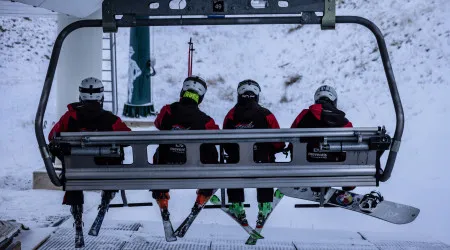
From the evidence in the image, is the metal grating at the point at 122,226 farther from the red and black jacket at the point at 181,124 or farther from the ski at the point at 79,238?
the red and black jacket at the point at 181,124

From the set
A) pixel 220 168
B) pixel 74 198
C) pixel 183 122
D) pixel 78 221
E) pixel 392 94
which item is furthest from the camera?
pixel 78 221

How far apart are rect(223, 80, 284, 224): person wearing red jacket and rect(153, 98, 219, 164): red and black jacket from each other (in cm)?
24

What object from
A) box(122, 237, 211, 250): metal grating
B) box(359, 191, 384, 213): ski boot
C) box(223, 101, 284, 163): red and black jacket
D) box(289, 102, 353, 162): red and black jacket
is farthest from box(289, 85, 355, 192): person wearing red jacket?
box(122, 237, 211, 250): metal grating

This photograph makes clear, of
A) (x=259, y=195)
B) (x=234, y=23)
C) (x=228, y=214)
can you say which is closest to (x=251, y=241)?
(x=228, y=214)

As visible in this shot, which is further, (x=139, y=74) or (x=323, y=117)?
(x=139, y=74)

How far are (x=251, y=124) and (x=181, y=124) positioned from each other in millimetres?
667

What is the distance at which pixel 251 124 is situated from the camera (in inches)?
190

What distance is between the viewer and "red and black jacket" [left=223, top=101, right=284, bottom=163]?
4723 mm

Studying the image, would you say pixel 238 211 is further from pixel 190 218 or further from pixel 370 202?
pixel 370 202

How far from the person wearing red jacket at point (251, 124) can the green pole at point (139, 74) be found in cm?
868

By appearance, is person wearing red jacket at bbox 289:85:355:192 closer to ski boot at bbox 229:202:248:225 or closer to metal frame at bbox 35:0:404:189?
ski boot at bbox 229:202:248:225

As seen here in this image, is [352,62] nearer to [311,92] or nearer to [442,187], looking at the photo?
[311,92]

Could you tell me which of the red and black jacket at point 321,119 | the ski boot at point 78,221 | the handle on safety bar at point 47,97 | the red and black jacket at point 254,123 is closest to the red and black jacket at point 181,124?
the red and black jacket at point 254,123

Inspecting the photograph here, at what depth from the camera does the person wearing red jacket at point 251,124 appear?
4.72 meters
